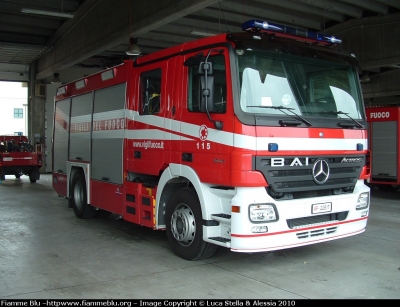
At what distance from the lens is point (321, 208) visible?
548 cm

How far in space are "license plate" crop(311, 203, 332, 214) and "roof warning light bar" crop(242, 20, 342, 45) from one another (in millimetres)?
2228

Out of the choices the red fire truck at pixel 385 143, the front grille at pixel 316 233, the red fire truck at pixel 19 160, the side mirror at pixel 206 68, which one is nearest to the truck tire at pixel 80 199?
the side mirror at pixel 206 68

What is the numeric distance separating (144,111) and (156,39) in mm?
9591

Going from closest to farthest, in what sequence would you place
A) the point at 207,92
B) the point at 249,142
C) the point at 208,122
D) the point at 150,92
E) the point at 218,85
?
the point at 249,142
the point at 207,92
the point at 218,85
the point at 208,122
the point at 150,92

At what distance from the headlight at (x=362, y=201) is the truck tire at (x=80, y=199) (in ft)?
17.5

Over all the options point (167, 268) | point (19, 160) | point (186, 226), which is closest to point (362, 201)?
point (186, 226)

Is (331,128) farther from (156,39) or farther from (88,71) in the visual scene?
(88,71)

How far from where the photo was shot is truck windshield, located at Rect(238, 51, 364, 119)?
516 centimetres

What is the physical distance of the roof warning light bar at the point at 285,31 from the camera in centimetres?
534

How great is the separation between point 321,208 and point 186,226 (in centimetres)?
177

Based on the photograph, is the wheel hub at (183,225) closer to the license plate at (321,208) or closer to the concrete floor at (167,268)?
the concrete floor at (167,268)

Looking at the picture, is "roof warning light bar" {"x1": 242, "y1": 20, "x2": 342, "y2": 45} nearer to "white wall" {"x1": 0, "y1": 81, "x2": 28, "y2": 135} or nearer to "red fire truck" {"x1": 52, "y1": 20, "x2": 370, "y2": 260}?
"red fire truck" {"x1": 52, "y1": 20, "x2": 370, "y2": 260}

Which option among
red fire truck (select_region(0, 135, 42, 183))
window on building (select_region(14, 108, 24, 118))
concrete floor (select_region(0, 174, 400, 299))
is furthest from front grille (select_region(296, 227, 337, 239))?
window on building (select_region(14, 108, 24, 118))

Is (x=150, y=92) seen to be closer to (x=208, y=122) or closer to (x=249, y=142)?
(x=208, y=122)
